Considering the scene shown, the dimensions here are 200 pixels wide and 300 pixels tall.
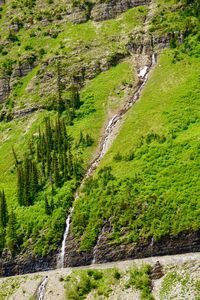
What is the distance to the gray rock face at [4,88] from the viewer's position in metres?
124

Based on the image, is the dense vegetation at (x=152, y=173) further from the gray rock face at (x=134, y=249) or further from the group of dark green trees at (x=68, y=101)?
the group of dark green trees at (x=68, y=101)

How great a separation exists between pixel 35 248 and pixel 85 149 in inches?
918

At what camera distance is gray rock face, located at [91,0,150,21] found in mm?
131012

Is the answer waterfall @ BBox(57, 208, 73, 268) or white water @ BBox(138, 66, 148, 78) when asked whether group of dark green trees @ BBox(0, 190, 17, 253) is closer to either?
waterfall @ BBox(57, 208, 73, 268)

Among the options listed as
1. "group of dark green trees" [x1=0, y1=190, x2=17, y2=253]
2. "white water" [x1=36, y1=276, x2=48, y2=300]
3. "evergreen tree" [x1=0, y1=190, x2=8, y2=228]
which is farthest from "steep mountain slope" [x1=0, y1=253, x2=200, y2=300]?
"evergreen tree" [x1=0, y1=190, x2=8, y2=228]

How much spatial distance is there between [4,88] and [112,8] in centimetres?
3305

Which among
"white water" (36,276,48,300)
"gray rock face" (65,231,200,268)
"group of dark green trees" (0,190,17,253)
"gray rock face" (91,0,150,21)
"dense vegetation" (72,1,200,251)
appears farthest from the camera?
"gray rock face" (91,0,150,21)

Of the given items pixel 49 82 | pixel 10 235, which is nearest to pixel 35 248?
pixel 10 235

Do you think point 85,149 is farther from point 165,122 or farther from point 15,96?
point 15,96

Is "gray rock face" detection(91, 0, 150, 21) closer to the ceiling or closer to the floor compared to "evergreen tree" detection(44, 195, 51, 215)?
closer to the ceiling

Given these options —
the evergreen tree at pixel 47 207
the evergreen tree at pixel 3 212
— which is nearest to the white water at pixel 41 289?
the evergreen tree at pixel 47 207

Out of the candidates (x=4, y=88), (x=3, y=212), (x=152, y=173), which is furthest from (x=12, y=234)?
(x=4, y=88)

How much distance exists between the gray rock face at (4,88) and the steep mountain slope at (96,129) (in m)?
0.31

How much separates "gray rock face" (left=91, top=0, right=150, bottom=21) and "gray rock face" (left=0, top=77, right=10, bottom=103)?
2654cm
